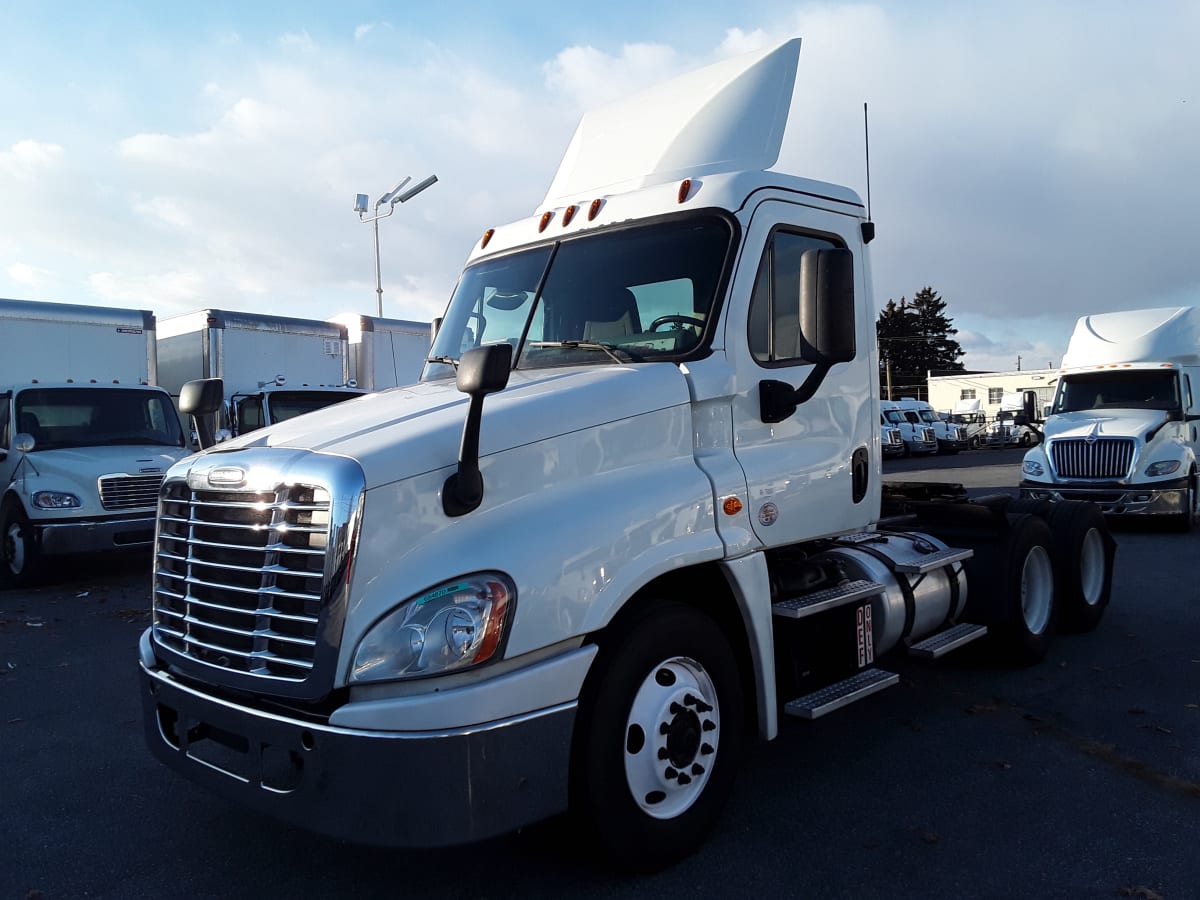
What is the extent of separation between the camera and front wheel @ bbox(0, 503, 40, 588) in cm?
994

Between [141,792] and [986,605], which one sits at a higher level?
[986,605]

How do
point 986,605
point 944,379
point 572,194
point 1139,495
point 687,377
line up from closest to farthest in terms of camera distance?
point 687,377 → point 572,194 → point 986,605 → point 1139,495 → point 944,379

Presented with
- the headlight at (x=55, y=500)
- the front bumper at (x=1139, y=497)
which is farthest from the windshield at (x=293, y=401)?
the front bumper at (x=1139, y=497)

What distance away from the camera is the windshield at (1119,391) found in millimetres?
13391

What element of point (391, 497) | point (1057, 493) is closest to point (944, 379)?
point (1057, 493)

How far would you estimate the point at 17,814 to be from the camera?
421cm

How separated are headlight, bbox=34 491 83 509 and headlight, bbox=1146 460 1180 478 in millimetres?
13179

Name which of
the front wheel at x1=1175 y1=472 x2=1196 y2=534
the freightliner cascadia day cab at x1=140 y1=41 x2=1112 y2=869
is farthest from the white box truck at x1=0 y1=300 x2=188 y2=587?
the front wheel at x1=1175 y1=472 x2=1196 y2=534

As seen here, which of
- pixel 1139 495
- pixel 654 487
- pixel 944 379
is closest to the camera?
pixel 654 487

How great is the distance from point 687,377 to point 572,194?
1.69 meters

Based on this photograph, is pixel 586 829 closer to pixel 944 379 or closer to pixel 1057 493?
pixel 1057 493

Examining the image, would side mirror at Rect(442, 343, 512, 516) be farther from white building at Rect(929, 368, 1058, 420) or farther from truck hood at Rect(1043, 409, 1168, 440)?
white building at Rect(929, 368, 1058, 420)

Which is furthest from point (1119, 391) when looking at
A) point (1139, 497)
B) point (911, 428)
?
point (911, 428)

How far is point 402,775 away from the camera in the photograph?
9.51ft
